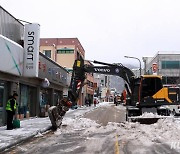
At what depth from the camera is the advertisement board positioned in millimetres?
19117

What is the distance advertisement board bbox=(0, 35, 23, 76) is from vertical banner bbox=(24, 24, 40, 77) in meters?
0.58

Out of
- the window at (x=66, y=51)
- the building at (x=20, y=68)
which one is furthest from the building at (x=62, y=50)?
the building at (x=20, y=68)

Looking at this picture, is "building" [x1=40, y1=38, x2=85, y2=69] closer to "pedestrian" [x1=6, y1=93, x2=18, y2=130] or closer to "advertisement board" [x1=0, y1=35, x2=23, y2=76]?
"advertisement board" [x1=0, y1=35, x2=23, y2=76]

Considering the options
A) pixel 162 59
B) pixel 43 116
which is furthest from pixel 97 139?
pixel 162 59

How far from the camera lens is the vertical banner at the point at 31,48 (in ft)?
75.9

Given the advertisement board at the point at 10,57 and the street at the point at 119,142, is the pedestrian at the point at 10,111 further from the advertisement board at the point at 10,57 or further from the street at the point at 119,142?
the street at the point at 119,142

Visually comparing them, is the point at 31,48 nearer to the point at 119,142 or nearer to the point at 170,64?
the point at 119,142

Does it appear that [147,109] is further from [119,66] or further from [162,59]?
[162,59]

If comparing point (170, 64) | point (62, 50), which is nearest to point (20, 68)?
point (62, 50)

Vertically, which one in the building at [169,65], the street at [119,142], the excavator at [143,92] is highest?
the building at [169,65]

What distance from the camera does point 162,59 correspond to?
296 feet

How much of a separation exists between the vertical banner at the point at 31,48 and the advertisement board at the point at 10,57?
1.90ft

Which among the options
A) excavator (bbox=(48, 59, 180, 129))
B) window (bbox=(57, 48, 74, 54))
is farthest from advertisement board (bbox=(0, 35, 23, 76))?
window (bbox=(57, 48, 74, 54))

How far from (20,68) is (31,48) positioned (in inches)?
59.0
